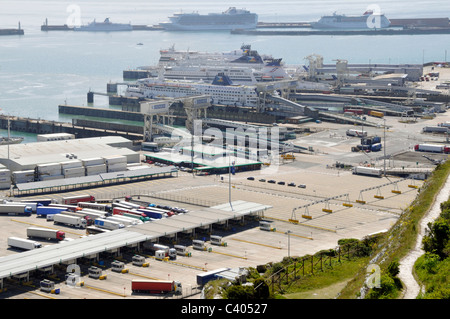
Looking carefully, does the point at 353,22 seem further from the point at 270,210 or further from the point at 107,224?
the point at 107,224

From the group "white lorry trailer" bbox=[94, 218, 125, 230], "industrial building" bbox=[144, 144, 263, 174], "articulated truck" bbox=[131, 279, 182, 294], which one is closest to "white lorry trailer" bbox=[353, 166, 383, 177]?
"industrial building" bbox=[144, 144, 263, 174]

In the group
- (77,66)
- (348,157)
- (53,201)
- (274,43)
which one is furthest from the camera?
(274,43)

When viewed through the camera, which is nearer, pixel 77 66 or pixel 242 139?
pixel 242 139

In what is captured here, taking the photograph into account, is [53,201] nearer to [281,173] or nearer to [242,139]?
[281,173]
